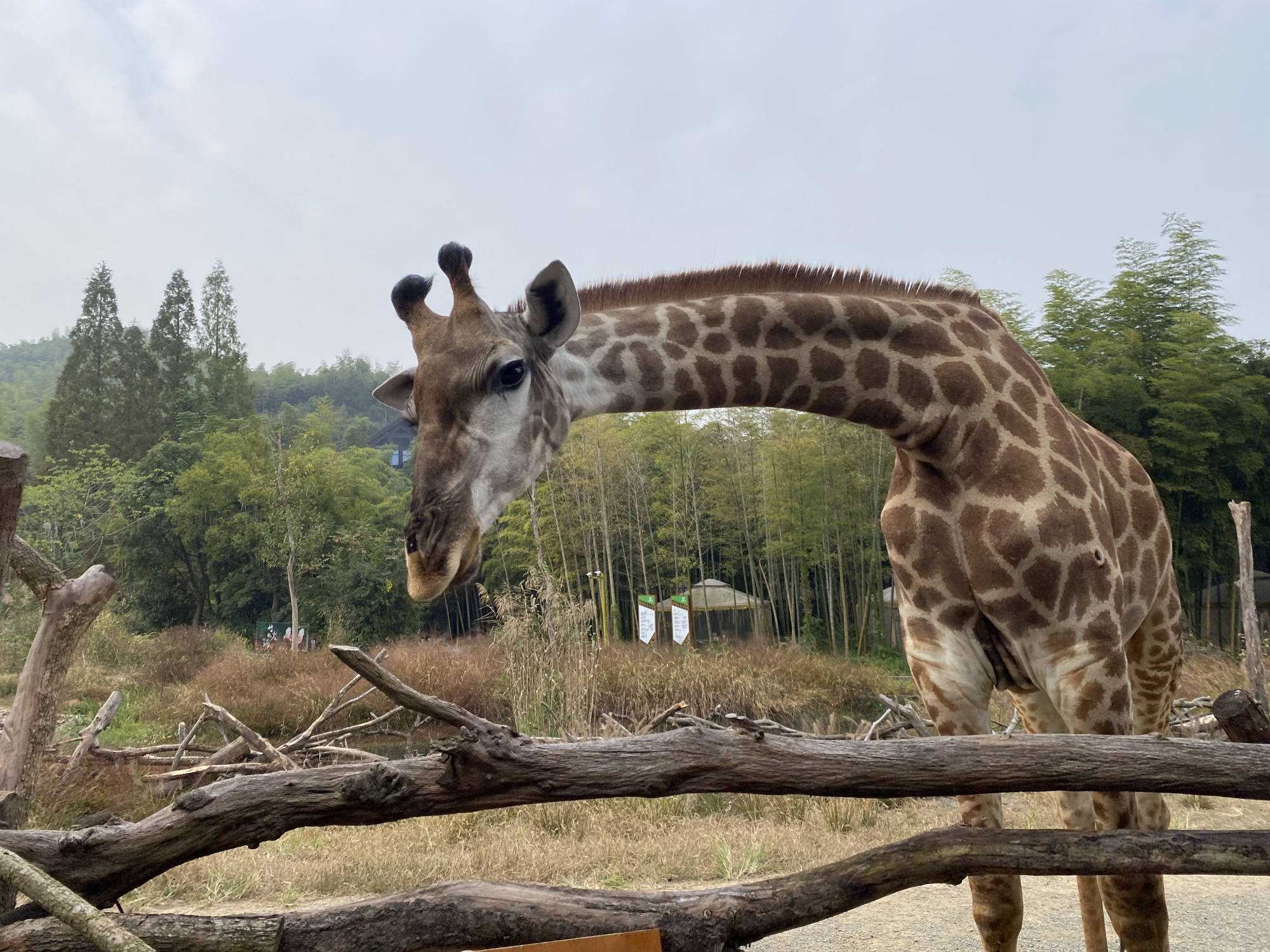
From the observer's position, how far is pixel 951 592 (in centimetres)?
216

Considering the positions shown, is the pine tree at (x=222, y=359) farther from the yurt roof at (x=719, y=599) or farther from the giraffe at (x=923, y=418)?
the giraffe at (x=923, y=418)

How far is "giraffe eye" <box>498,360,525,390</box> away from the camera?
178cm

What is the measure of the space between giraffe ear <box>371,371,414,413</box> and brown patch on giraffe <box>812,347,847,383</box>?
3.35 ft

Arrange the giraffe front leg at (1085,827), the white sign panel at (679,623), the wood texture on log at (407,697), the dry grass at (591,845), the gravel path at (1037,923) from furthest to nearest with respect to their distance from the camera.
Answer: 1. the white sign panel at (679,623)
2. the dry grass at (591,845)
3. the gravel path at (1037,923)
4. the giraffe front leg at (1085,827)
5. the wood texture on log at (407,697)

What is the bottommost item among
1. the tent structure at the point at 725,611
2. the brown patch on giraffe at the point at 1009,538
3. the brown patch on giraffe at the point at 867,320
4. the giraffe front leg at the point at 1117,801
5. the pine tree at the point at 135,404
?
the tent structure at the point at 725,611

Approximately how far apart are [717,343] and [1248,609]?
6780 mm

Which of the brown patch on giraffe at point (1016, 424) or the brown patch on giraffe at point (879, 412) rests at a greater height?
the brown patch on giraffe at point (879, 412)

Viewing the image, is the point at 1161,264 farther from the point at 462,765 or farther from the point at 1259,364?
the point at 462,765

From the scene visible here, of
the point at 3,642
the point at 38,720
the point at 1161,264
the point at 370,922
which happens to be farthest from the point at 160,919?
the point at 3,642

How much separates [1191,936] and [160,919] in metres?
4.35

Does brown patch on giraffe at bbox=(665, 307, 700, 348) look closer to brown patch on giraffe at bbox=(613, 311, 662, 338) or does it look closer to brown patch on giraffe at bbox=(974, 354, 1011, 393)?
brown patch on giraffe at bbox=(613, 311, 662, 338)

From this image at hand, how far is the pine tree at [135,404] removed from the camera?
1056 inches

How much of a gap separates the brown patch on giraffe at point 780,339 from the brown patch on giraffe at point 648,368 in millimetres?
297

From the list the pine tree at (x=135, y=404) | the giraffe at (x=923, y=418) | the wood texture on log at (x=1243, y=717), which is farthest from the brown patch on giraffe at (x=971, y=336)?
the pine tree at (x=135, y=404)
